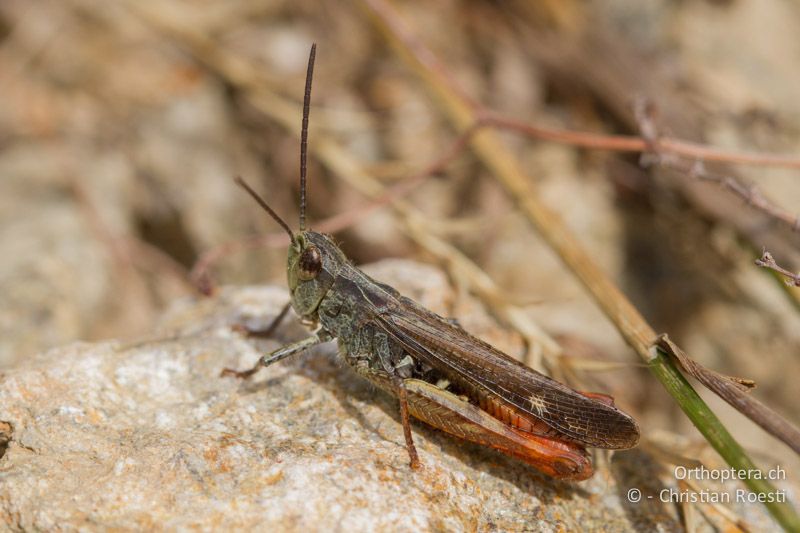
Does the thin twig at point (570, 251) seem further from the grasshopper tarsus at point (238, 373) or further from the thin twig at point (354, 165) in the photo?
the grasshopper tarsus at point (238, 373)

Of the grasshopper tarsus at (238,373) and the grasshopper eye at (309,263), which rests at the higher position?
the grasshopper eye at (309,263)

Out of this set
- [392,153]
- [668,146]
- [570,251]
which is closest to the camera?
[668,146]

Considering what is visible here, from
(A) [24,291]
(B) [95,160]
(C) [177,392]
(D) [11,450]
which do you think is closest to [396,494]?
(C) [177,392]

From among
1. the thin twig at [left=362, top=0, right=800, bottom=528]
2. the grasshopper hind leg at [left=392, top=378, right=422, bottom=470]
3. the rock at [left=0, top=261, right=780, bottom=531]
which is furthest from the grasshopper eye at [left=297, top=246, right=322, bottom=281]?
the thin twig at [left=362, top=0, right=800, bottom=528]

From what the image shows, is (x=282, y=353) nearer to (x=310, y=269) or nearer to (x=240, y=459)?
(x=310, y=269)

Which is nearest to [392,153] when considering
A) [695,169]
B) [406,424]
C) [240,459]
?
[695,169]

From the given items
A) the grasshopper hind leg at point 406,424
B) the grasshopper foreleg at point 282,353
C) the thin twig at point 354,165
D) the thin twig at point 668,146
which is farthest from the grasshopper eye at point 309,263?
the thin twig at point 668,146

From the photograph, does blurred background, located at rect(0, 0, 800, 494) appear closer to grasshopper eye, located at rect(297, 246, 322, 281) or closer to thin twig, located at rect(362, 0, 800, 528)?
thin twig, located at rect(362, 0, 800, 528)

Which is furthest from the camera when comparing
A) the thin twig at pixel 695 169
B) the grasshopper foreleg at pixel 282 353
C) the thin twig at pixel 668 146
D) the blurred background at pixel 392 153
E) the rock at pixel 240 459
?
the blurred background at pixel 392 153
